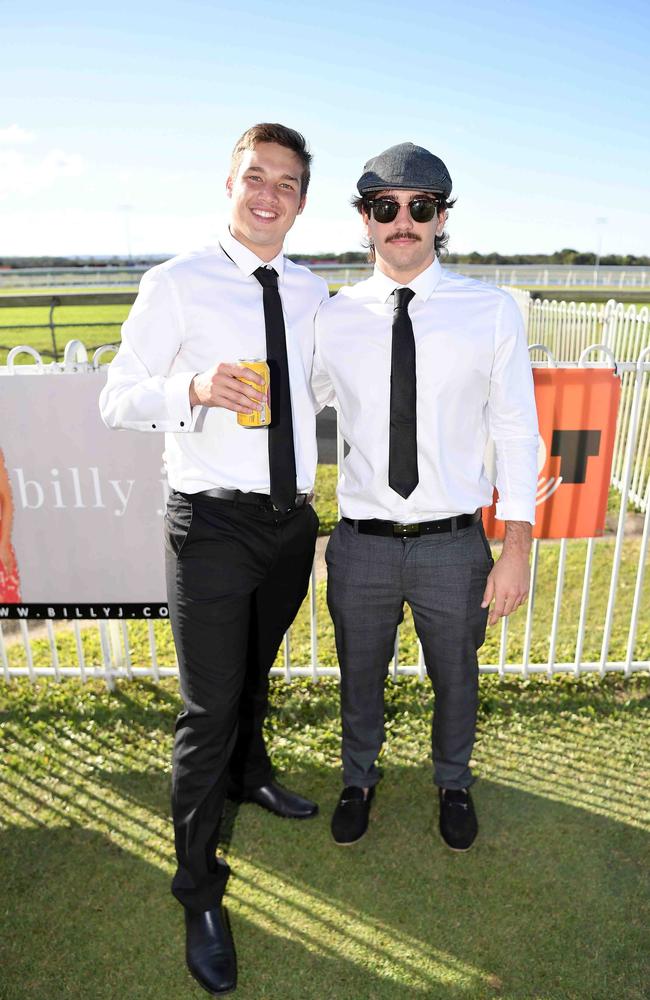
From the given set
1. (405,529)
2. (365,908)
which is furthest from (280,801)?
(405,529)

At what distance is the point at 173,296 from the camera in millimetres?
2404

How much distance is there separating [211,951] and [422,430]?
6.75 feet

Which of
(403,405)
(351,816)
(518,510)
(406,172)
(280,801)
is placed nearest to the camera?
(406,172)

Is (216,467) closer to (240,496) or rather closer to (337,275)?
(240,496)

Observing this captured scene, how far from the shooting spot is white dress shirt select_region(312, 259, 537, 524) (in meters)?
2.55

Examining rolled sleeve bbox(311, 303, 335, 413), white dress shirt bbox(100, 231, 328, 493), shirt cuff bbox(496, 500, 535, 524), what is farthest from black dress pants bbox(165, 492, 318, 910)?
shirt cuff bbox(496, 500, 535, 524)

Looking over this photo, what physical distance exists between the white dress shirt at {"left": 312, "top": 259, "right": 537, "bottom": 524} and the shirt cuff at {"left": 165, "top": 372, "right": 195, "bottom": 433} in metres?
0.62

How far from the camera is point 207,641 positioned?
2436 mm

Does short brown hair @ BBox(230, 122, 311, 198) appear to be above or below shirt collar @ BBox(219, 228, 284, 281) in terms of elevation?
above

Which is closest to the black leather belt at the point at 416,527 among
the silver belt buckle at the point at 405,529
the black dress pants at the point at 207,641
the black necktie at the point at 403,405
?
the silver belt buckle at the point at 405,529

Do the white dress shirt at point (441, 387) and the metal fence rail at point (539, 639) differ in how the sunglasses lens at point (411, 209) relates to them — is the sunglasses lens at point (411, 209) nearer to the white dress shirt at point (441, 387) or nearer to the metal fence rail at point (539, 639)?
the white dress shirt at point (441, 387)

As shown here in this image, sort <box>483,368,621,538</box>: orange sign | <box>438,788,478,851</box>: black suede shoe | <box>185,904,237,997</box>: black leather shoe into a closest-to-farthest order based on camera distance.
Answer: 1. <box>185,904,237,997</box>: black leather shoe
2. <box>438,788,478,851</box>: black suede shoe
3. <box>483,368,621,538</box>: orange sign

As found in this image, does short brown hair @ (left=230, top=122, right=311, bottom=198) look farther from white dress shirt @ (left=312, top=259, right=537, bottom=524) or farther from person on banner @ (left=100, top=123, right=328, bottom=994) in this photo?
white dress shirt @ (left=312, top=259, right=537, bottom=524)

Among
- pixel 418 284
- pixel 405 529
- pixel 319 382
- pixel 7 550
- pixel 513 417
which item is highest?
pixel 418 284
